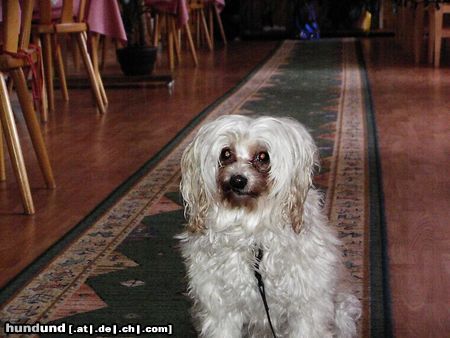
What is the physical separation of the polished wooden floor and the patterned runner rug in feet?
0.20

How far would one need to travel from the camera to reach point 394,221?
312 centimetres

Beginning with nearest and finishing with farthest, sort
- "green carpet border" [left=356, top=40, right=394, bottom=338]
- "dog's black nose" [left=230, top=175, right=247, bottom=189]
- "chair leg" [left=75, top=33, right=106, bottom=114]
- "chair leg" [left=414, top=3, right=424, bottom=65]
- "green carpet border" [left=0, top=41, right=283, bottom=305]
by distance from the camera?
"dog's black nose" [left=230, top=175, right=247, bottom=189] < "green carpet border" [left=356, top=40, right=394, bottom=338] < "green carpet border" [left=0, top=41, right=283, bottom=305] < "chair leg" [left=75, top=33, right=106, bottom=114] < "chair leg" [left=414, top=3, right=424, bottom=65]

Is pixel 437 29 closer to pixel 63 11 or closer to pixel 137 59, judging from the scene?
pixel 137 59

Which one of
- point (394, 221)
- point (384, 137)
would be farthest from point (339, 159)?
point (394, 221)

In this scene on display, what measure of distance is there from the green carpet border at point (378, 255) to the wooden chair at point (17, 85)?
3.99 ft

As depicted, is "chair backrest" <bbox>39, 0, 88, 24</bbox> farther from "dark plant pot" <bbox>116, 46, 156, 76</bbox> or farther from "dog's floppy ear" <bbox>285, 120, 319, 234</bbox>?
"dog's floppy ear" <bbox>285, 120, 319, 234</bbox>

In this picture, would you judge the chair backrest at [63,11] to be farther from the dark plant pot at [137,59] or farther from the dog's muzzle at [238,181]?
the dog's muzzle at [238,181]

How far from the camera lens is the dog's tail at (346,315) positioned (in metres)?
2.08

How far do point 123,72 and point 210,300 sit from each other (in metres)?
6.02

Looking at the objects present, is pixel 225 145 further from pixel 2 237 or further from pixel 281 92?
pixel 281 92

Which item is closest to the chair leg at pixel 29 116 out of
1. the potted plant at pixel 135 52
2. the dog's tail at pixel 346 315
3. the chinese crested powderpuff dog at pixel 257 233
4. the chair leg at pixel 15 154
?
the chair leg at pixel 15 154

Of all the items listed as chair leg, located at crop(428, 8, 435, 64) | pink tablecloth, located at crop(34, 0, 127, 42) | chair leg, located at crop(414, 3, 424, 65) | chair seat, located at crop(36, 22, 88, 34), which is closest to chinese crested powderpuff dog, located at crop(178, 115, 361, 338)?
chair seat, located at crop(36, 22, 88, 34)

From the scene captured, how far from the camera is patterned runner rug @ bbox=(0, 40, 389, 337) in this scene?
7.53 feet

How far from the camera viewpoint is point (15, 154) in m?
3.36
